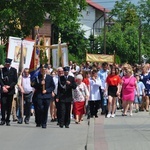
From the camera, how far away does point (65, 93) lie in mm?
19922

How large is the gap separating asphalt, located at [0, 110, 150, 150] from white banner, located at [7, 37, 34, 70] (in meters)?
2.09

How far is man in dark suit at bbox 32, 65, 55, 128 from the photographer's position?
1952 cm

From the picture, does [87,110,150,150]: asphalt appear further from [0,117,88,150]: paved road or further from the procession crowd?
the procession crowd

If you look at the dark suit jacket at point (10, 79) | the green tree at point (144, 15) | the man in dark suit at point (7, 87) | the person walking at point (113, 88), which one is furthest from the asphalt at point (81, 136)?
the green tree at point (144, 15)

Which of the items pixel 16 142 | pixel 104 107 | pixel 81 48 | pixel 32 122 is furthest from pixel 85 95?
pixel 81 48

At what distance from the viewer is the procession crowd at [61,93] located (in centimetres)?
1969

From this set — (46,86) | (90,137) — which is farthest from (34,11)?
(90,137)

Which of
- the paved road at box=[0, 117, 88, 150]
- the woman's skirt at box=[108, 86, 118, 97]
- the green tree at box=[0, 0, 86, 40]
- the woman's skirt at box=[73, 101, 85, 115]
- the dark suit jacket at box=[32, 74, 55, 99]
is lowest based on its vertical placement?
the paved road at box=[0, 117, 88, 150]

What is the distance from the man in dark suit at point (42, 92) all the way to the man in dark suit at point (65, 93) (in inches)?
12.2

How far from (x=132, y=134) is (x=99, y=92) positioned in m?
6.48

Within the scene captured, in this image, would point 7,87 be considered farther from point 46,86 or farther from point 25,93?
point 25,93

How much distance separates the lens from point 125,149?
1372 centimetres

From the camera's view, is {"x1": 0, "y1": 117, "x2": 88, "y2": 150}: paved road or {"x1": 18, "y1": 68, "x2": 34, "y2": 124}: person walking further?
{"x1": 18, "y1": 68, "x2": 34, "y2": 124}: person walking

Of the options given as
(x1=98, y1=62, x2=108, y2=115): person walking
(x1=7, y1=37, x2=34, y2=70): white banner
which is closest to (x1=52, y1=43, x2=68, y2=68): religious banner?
(x1=98, y1=62, x2=108, y2=115): person walking
